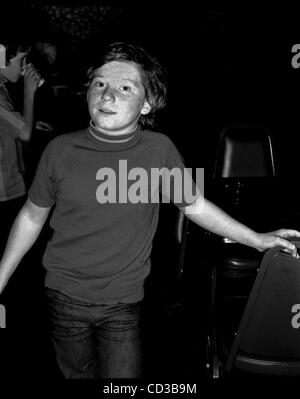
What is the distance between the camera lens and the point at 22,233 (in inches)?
51.8

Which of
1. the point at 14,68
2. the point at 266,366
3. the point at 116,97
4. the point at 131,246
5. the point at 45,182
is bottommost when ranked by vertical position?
the point at 266,366

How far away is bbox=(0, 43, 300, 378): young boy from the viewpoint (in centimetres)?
122

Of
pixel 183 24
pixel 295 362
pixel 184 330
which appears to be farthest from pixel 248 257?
pixel 183 24

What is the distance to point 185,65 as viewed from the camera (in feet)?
22.0

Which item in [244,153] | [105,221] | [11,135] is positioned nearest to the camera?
[105,221]

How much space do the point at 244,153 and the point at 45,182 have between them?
7.05 feet

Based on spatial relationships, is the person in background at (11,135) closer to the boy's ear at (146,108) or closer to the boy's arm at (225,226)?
the boy's ear at (146,108)

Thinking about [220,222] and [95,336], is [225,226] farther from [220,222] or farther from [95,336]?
[95,336]

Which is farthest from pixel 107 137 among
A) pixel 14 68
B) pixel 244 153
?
pixel 244 153

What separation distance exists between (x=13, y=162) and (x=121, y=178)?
122 cm

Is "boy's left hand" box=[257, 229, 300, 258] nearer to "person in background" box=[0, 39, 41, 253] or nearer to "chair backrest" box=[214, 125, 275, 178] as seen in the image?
"person in background" box=[0, 39, 41, 253]

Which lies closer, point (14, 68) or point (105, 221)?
point (105, 221)

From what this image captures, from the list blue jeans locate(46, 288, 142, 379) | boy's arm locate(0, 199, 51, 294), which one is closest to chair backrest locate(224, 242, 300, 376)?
blue jeans locate(46, 288, 142, 379)

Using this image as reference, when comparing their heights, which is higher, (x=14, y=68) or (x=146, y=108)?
(x=14, y=68)
